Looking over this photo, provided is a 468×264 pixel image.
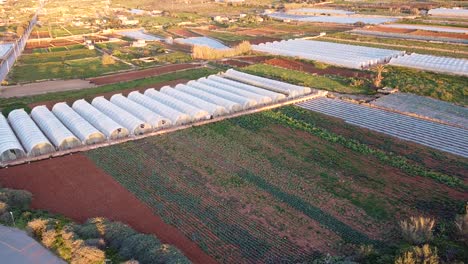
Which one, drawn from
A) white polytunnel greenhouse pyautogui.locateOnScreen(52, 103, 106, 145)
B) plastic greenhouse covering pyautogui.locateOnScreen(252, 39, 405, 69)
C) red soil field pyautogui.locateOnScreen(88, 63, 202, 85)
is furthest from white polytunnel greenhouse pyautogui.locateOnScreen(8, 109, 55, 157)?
plastic greenhouse covering pyautogui.locateOnScreen(252, 39, 405, 69)

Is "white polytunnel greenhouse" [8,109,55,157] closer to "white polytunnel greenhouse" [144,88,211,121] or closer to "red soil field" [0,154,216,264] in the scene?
"red soil field" [0,154,216,264]

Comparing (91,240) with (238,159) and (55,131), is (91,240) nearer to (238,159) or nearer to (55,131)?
(238,159)

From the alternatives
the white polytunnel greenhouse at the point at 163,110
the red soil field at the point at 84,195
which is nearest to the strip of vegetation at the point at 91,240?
the red soil field at the point at 84,195

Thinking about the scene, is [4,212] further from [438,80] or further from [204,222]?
[438,80]

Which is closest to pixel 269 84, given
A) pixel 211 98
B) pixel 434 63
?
pixel 211 98

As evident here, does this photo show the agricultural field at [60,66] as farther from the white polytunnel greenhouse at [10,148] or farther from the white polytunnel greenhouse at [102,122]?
the white polytunnel greenhouse at [10,148]

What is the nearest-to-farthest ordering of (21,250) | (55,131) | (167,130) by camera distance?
(21,250), (55,131), (167,130)

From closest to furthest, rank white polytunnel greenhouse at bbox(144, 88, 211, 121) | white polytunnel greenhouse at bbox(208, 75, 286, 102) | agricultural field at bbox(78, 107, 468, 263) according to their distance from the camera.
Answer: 1. agricultural field at bbox(78, 107, 468, 263)
2. white polytunnel greenhouse at bbox(144, 88, 211, 121)
3. white polytunnel greenhouse at bbox(208, 75, 286, 102)
